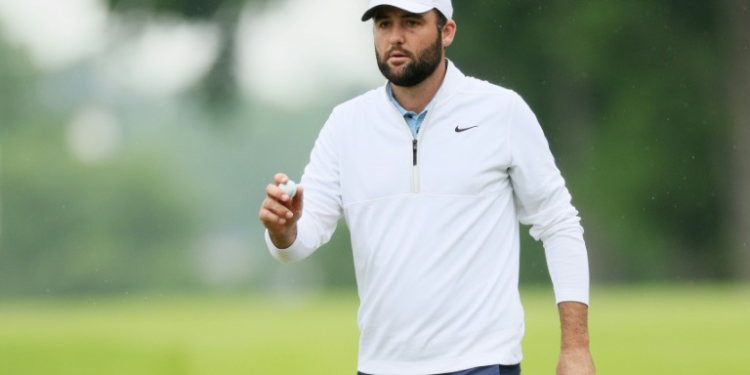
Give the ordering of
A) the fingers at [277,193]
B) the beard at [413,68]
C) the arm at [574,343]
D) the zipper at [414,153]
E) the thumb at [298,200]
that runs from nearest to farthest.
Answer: the fingers at [277,193], the thumb at [298,200], the arm at [574,343], the zipper at [414,153], the beard at [413,68]

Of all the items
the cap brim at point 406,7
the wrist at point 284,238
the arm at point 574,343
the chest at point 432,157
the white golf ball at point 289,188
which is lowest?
the arm at point 574,343

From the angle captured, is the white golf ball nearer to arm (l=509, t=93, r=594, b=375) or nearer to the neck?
the neck

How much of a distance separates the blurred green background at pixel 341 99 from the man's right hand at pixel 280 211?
18.6ft

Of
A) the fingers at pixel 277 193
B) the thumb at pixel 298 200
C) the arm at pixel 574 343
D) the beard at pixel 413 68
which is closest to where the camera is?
the fingers at pixel 277 193

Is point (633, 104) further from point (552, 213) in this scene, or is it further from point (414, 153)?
point (414, 153)

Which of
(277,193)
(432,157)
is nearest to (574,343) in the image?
(432,157)

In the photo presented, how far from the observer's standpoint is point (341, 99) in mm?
34750

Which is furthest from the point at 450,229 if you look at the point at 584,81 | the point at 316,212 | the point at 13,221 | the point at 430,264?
the point at 13,221

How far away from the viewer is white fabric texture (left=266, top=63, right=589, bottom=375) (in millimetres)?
4082

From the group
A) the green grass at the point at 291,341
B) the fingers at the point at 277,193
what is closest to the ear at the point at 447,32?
the fingers at the point at 277,193

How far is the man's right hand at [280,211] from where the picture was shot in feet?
12.4

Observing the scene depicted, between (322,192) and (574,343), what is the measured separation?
908 millimetres

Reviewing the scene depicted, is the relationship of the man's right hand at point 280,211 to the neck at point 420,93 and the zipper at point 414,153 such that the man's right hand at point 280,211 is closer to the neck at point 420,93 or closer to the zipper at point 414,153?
the zipper at point 414,153

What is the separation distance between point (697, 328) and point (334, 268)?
4155cm
